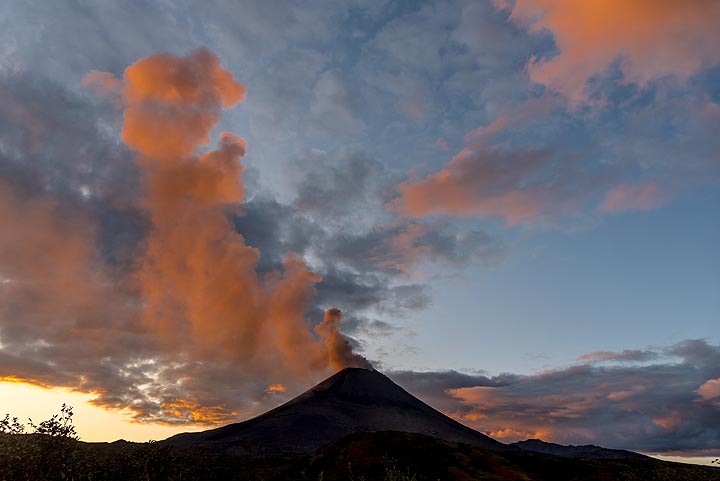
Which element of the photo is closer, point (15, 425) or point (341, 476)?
point (15, 425)

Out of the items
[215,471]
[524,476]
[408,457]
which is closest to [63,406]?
[215,471]

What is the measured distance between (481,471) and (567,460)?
43547 mm

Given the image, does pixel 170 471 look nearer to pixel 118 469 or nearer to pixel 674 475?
pixel 118 469

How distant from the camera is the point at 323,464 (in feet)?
408

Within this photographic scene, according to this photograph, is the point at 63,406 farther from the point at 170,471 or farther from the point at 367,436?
the point at 367,436

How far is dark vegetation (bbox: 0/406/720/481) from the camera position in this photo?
41.2 metres

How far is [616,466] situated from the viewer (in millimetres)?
127750

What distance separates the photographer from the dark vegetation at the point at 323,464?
1624 inches

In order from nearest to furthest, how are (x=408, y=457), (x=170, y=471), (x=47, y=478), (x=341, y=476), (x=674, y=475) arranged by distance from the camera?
(x=47, y=478) < (x=170, y=471) < (x=674, y=475) < (x=341, y=476) < (x=408, y=457)

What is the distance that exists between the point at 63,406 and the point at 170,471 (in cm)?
2595

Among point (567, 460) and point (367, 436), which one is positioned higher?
point (367, 436)

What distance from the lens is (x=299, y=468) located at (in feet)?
436

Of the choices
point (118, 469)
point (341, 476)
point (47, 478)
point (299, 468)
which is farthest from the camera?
point (299, 468)

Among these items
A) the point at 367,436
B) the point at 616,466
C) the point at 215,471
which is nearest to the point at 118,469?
the point at 215,471
